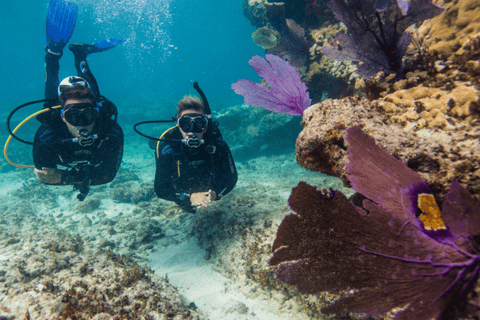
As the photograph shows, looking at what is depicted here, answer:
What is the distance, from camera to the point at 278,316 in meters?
2.32

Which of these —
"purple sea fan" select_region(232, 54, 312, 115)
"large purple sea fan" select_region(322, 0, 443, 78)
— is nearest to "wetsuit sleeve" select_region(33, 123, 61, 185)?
"purple sea fan" select_region(232, 54, 312, 115)

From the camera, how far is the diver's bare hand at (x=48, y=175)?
4051mm

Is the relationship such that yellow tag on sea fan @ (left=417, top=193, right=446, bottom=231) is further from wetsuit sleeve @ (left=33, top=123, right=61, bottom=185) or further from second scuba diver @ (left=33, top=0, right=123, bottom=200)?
wetsuit sleeve @ (left=33, top=123, right=61, bottom=185)

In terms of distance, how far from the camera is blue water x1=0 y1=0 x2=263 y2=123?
130 ft

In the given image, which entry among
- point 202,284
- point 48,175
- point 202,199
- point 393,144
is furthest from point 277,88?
point 48,175

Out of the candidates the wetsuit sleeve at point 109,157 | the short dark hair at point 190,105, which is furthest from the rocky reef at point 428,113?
the wetsuit sleeve at point 109,157

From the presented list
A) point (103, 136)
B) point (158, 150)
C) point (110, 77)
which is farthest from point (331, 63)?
point (110, 77)

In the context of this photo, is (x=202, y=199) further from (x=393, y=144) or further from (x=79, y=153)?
(x=79, y=153)

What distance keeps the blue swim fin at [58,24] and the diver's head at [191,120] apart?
453cm

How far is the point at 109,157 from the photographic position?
472 centimetres

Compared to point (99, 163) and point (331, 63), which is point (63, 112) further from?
point (331, 63)

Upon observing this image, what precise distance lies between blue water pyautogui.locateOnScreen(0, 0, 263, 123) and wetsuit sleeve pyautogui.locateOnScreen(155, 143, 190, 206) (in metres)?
17.6

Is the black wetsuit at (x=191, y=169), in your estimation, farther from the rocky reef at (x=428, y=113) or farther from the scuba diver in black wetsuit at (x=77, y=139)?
the rocky reef at (x=428, y=113)

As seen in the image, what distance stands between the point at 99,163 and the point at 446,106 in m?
5.56
